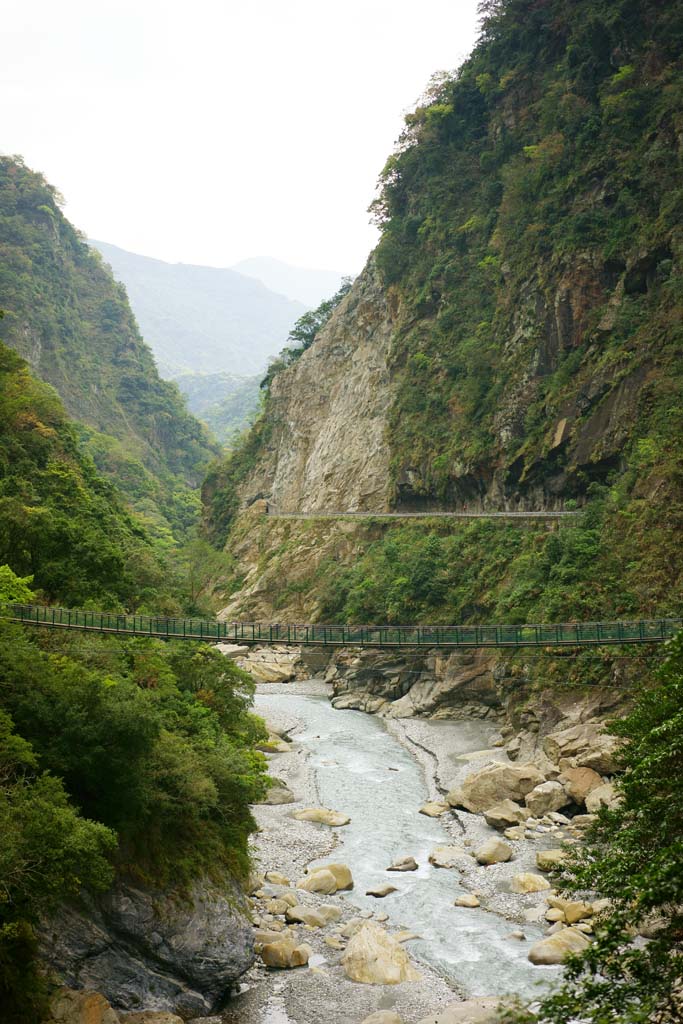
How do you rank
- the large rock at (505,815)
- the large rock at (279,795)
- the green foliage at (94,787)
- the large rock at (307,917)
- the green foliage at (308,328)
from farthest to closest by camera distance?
the green foliage at (308,328) < the large rock at (279,795) < the large rock at (505,815) < the large rock at (307,917) < the green foliage at (94,787)

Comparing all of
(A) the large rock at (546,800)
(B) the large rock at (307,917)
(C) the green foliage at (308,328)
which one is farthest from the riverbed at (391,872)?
(C) the green foliage at (308,328)

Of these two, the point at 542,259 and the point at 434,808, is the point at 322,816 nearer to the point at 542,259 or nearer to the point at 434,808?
the point at 434,808

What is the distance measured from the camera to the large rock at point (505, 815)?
80.5 feet

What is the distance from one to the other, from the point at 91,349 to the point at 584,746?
91.0 metres

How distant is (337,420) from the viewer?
64.5m

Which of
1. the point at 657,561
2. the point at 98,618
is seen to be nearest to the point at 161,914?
→ the point at 98,618

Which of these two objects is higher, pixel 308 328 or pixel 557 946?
pixel 308 328

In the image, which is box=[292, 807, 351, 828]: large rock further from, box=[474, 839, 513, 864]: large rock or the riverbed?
box=[474, 839, 513, 864]: large rock

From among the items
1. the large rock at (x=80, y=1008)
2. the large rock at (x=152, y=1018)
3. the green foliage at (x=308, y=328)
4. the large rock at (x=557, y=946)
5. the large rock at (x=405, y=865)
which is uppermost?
the green foliage at (x=308, y=328)

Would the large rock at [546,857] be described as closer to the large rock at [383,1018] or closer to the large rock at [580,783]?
the large rock at [580,783]

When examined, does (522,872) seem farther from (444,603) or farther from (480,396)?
(480,396)

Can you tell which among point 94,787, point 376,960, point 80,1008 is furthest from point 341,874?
point 80,1008

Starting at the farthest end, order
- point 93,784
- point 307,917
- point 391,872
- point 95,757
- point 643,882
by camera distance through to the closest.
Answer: point 391,872, point 307,917, point 93,784, point 95,757, point 643,882

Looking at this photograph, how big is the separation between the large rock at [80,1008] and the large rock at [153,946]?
26cm
